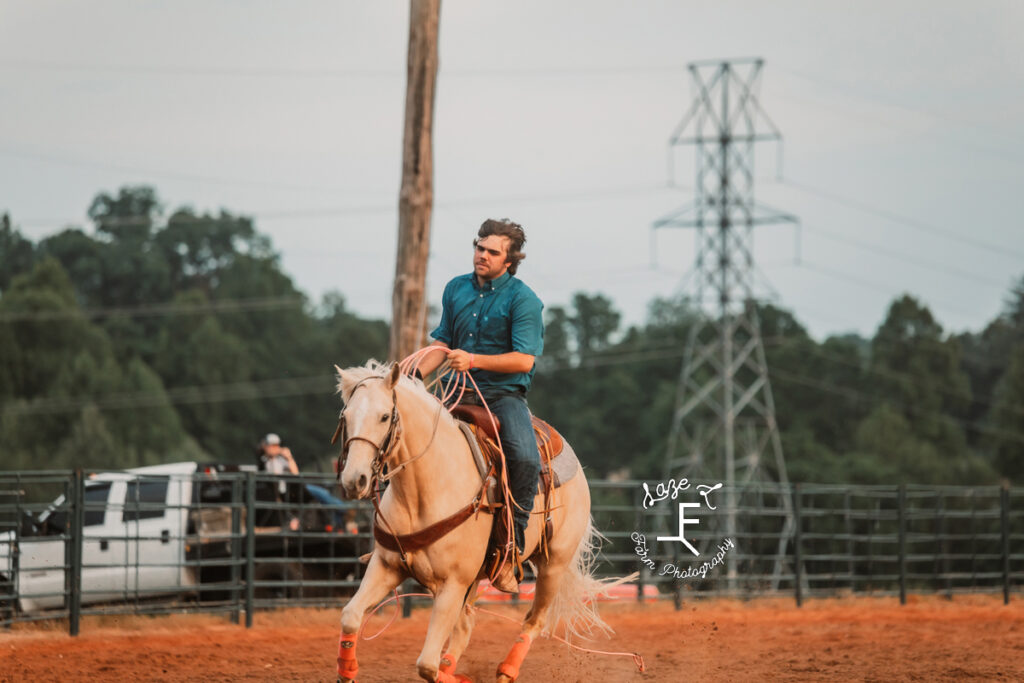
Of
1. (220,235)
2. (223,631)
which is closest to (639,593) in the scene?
(223,631)

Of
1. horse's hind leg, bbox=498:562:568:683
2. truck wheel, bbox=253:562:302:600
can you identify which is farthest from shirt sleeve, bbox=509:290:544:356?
truck wheel, bbox=253:562:302:600

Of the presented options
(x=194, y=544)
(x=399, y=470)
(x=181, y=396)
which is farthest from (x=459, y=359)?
(x=181, y=396)

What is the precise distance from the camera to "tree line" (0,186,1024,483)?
151 feet

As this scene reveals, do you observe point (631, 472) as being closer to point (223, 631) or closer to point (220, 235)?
point (220, 235)

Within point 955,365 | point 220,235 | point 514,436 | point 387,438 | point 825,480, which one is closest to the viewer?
point 387,438

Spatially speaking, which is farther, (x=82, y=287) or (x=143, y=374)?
(x=82, y=287)

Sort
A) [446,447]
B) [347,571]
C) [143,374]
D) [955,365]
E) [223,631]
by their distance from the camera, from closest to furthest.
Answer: [446,447], [223,631], [347,571], [143,374], [955,365]

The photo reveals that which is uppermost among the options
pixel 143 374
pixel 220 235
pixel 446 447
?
pixel 220 235

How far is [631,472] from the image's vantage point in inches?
2386

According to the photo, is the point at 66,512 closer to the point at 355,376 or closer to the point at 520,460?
the point at 520,460

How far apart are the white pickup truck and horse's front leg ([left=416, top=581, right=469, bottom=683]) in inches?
210

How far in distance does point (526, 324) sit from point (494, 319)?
0.18 m

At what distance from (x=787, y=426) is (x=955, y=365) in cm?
917

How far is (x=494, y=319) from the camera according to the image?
251 inches
